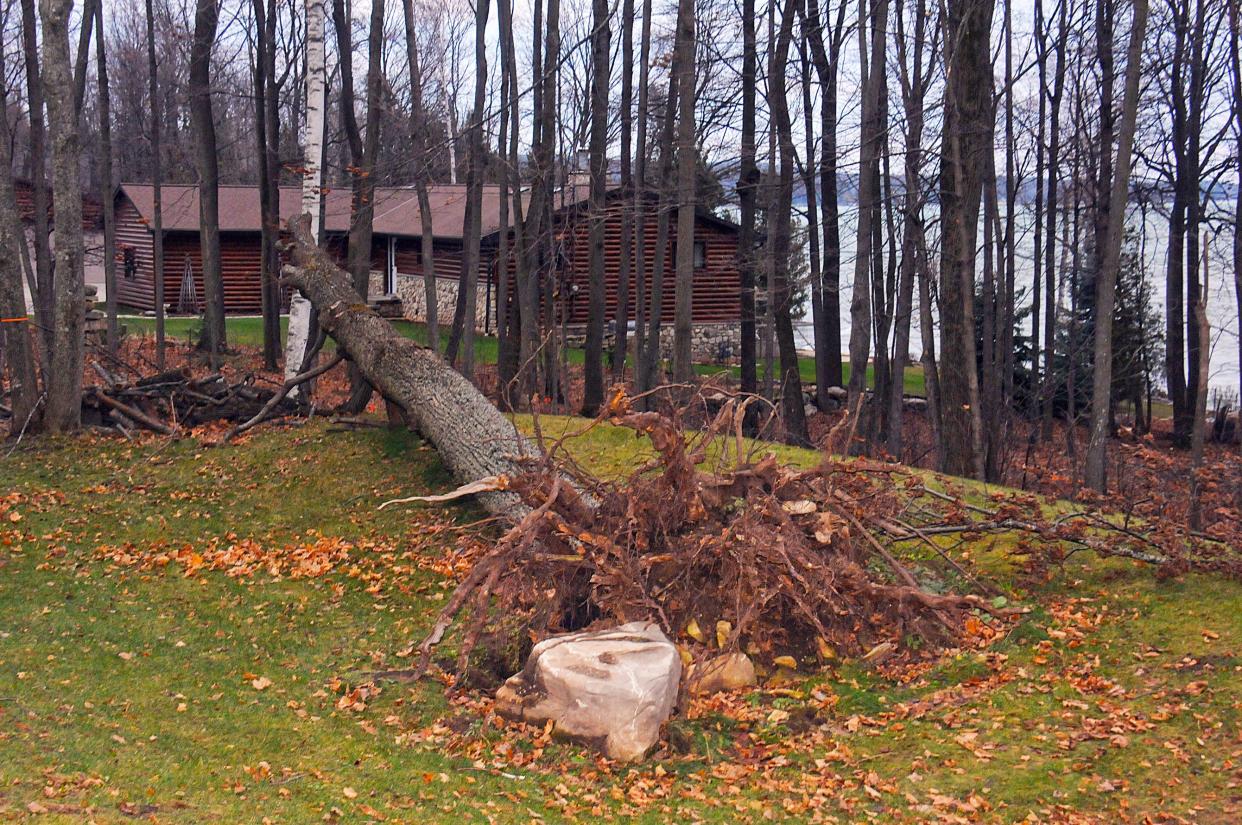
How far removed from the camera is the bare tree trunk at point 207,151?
21391 mm

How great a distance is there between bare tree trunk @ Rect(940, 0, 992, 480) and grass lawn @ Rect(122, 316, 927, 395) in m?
14.8

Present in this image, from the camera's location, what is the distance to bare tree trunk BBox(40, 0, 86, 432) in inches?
464

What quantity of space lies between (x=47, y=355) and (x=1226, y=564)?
40.4 ft

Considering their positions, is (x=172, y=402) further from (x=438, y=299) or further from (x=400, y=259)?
(x=400, y=259)

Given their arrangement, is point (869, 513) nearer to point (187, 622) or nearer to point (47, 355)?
point (187, 622)

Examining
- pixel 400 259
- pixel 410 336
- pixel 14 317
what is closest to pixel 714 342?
pixel 410 336

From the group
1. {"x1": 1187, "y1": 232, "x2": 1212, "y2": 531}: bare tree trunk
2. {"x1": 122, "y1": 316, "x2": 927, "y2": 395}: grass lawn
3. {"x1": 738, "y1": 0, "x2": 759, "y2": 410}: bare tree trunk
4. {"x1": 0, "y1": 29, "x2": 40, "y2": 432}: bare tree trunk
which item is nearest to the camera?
{"x1": 1187, "y1": 232, "x2": 1212, "y2": 531}: bare tree trunk

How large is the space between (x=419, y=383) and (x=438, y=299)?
24690 mm

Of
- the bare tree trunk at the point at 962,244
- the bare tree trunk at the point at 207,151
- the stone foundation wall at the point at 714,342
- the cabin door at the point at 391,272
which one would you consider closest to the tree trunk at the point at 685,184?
the bare tree trunk at the point at 962,244

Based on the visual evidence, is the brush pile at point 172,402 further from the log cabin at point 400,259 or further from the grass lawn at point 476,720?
the log cabin at point 400,259

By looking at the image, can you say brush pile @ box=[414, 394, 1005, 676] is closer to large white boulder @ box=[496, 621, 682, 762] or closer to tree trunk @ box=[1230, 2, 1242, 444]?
large white boulder @ box=[496, 621, 682, 762]

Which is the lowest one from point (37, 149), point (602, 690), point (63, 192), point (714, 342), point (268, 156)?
point (602, 690)

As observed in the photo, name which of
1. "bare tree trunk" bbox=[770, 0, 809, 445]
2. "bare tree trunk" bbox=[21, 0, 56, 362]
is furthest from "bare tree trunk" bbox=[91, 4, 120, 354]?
"bare tree trunk" bbox=[770, 0, 809, 445]

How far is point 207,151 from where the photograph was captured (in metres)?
22.1
